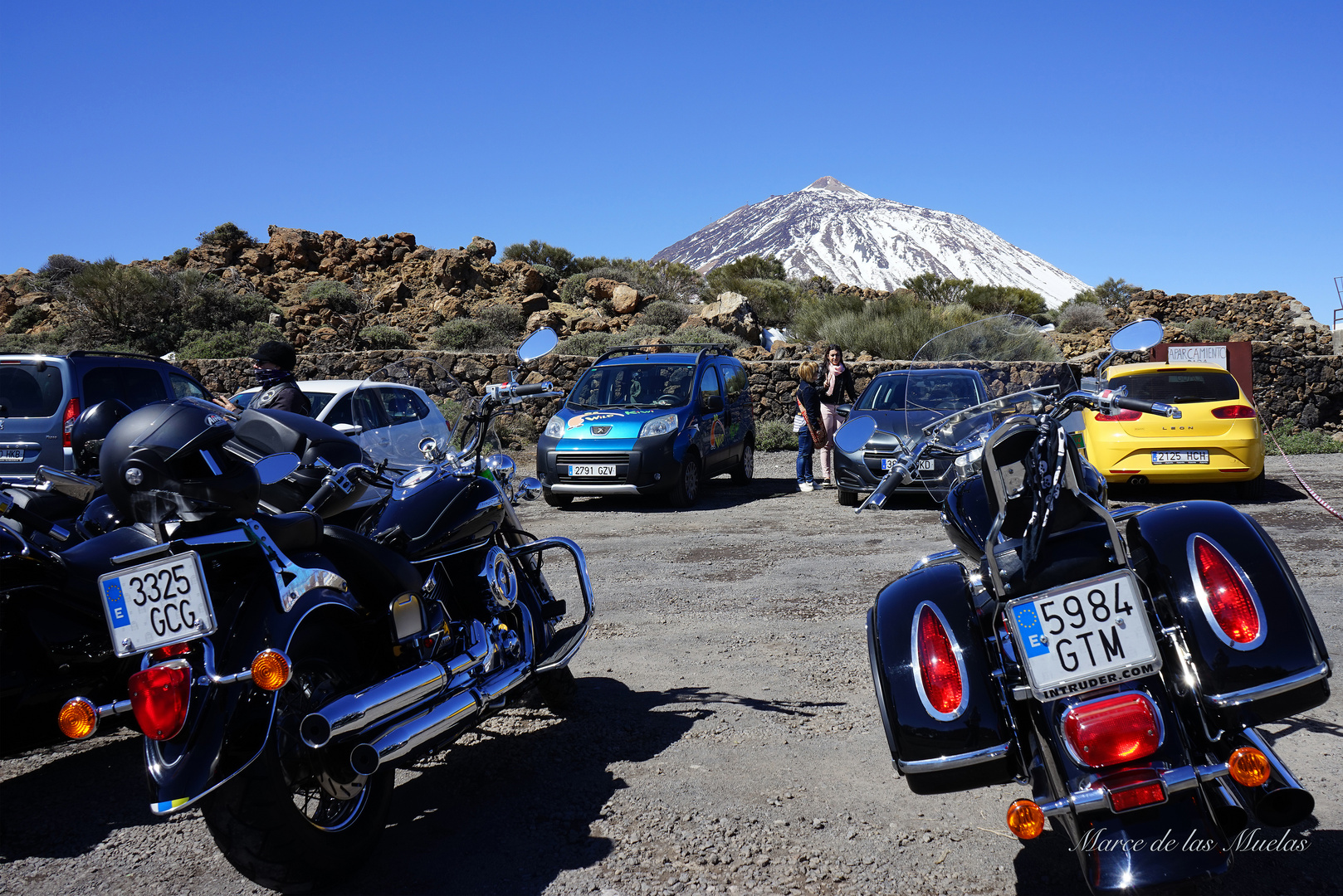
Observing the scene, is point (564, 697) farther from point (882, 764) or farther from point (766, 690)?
point (882, 764)

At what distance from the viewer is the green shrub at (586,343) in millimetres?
26172

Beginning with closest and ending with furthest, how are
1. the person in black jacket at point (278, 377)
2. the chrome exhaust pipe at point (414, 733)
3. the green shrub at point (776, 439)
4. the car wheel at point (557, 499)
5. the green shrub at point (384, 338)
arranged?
the chrome exhaust pipe at point (414, 733), the person in black jacket at point (278, 377), the car wheel at point (557, 499), the green shrub at point (776, 439), the green shrub at point (384, 338)

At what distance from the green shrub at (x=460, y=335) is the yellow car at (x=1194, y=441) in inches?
894

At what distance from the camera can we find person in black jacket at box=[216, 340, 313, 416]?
6.36 m

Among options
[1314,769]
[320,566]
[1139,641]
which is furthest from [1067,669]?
[320,566]

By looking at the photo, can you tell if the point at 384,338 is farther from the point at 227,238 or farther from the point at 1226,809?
the point at 1226,809

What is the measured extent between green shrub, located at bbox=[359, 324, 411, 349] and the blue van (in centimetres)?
1818

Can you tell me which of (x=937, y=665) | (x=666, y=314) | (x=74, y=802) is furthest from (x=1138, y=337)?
(x=666, y=314)

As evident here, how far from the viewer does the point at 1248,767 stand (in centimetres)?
210

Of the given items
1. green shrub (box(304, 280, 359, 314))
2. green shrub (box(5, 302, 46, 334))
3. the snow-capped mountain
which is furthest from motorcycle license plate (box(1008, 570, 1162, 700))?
the snow-capped mountain

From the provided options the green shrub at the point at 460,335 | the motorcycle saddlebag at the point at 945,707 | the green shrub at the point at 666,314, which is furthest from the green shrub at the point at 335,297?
the motorcycle saddlebag at the point at 945,707

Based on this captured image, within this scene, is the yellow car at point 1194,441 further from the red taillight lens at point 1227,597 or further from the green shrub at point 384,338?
the green shrub at point 384,338

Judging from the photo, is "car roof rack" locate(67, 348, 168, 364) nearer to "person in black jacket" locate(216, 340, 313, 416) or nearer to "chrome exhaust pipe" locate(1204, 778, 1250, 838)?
"person in black jacket" locate(216, 340, 313, 416)

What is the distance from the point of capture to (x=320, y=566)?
2.88 metres
